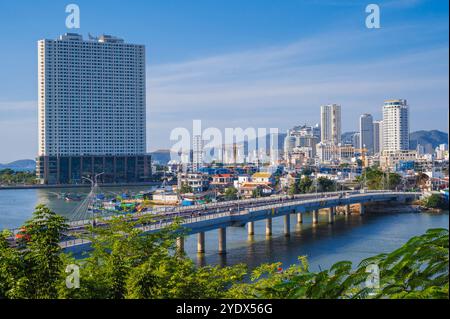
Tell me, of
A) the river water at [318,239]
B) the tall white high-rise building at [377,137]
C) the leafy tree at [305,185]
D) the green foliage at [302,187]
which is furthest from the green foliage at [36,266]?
the tall white high-rise building at [377,137]

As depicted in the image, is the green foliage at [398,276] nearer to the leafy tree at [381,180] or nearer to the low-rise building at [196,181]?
the leafy tree at [381,180]

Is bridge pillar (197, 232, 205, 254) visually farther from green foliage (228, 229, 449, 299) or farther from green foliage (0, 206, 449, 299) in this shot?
green foliage (228, 229, 449, 299)

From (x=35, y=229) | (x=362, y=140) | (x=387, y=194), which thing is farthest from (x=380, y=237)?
(x=362, y=140)

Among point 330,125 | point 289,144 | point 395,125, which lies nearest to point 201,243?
point 289,144

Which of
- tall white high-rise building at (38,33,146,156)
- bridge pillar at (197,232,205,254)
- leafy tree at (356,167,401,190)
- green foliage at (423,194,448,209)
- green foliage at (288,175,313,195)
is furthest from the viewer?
tall white high-rise building at (38,33,146,156)

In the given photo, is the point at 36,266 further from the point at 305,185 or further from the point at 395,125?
the point at 395,125

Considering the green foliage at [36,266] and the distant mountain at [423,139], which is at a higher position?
the distant mountain at [423,139]

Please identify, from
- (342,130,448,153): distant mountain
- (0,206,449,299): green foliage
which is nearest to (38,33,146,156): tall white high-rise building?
(342,130,448,153): distant mountain
